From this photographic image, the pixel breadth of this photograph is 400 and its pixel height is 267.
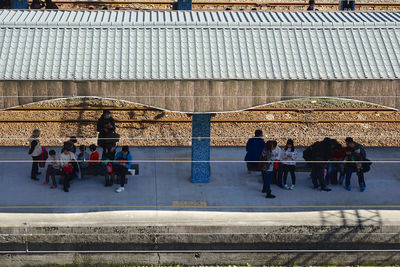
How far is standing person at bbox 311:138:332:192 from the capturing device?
15070 millimetres

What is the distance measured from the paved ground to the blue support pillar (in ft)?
0.75

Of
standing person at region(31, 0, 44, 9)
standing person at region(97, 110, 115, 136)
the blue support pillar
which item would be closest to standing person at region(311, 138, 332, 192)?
the blue support pillar

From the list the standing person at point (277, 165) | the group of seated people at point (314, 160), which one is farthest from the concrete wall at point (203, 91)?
the standing person at point (277, 165)

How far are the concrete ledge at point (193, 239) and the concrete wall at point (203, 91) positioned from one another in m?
2.22

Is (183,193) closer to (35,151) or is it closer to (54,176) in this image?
(54,176)

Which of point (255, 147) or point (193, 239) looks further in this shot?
point (255, 147)

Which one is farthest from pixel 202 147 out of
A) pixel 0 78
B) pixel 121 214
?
A: pixel 0 78

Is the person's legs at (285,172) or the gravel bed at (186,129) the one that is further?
the gravel bed at (186,129)

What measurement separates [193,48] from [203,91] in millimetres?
1058

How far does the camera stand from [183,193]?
49.2 ft

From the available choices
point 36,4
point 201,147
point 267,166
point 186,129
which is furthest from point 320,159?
point 36,4

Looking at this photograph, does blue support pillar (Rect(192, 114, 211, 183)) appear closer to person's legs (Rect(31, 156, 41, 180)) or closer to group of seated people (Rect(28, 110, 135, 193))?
group of seated people (Rect(28, 110, 135, 193))

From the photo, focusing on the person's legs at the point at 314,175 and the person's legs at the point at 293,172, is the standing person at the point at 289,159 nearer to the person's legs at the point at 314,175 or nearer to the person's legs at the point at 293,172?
the person's legs at the point at 293,172

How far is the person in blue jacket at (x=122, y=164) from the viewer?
1486cm
